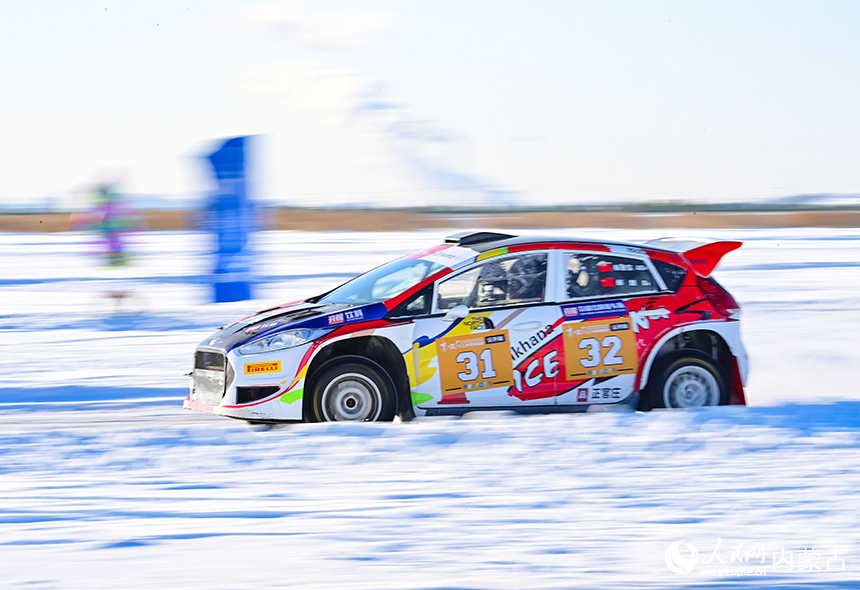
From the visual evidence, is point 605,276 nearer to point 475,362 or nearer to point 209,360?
point 475,362

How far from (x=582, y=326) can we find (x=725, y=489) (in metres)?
1.77

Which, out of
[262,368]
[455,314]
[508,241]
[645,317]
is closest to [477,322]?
[455,314]

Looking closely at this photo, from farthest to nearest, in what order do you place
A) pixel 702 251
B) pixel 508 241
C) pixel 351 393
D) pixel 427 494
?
pixel 702 251 → pixel 508 241 → pixel 351 393 → pixel 427 494

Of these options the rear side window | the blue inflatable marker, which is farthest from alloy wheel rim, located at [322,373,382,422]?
the blue inflatable marker

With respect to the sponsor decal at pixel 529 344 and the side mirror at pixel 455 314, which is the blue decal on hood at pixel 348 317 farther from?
the sponsor decal at pixel 529 344

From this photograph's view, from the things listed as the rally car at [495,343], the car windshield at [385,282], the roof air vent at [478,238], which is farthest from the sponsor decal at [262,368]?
the roof air vent at [478,238]

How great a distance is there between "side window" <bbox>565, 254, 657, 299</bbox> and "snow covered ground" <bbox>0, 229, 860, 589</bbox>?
0.90m

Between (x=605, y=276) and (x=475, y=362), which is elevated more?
(x=605, y=276)

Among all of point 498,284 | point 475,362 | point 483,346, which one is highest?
point 498,284

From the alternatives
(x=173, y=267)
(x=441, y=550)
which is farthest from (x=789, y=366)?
(x=173, y=267)

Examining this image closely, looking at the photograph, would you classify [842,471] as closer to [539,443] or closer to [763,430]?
[763,430]

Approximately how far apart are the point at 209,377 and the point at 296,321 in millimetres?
731

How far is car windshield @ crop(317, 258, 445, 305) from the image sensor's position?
22.2 ft

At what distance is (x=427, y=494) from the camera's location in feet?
16.7
